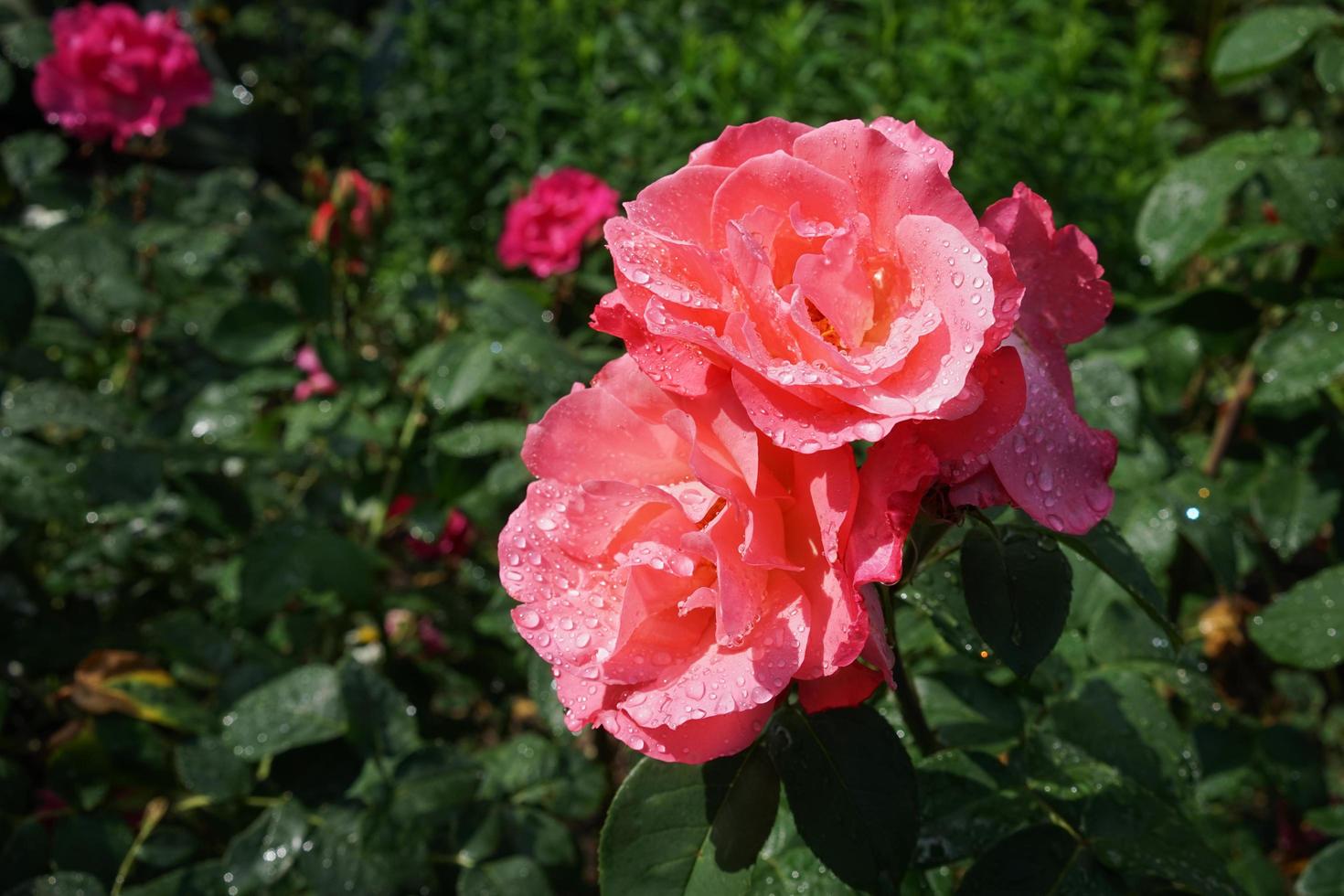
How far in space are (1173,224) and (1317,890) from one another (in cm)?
70

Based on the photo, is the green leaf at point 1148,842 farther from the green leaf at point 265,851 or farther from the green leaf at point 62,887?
the green leaf at point 62,887

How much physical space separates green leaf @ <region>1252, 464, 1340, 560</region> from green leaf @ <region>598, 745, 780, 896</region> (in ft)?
2.86

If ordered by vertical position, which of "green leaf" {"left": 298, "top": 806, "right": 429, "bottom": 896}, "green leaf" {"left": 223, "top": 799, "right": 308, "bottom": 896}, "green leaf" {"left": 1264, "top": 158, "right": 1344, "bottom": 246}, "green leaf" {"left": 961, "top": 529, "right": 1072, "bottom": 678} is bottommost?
"green leaf" {"left": 223, "top": 799, "right": 308, "bottom": 896}

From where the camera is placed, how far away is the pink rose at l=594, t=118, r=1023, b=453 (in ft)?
1.96

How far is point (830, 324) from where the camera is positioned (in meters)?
0.65

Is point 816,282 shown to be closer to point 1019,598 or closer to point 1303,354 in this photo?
point 1019,598

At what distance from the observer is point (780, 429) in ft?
1.96

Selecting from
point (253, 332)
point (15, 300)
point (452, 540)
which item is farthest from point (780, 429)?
point (452, 540)

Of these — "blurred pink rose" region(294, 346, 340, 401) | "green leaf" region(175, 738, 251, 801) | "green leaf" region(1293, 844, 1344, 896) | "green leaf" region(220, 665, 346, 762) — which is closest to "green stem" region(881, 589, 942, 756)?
"green leaf" region(1293, 844, 1344, 896)

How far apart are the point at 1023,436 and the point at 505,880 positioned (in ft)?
2.44

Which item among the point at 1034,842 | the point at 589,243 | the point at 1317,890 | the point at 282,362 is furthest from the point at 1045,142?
the point at 1034,842

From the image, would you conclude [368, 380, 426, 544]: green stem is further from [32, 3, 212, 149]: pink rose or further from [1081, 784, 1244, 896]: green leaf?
[1081, 784, 1244, 896]: green leaf

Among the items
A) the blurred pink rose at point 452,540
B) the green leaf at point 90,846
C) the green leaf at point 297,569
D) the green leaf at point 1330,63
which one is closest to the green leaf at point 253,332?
the green leaf at point 297,569

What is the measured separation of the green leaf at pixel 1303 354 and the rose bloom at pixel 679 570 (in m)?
0.81
